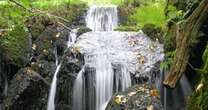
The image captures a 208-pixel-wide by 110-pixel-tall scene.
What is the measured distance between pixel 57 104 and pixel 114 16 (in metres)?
5.10

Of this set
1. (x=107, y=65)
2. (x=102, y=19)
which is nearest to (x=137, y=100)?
(x=107, y=65)

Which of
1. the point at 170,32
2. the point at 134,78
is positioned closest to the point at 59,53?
the point at 134,78

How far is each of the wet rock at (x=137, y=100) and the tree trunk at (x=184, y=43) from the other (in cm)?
149

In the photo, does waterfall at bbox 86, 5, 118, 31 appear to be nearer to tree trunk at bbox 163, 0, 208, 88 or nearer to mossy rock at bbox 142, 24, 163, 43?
mossy rock at bbox 142, 24, 163, 43

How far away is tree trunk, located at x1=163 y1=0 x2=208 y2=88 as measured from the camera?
4598 millimetres

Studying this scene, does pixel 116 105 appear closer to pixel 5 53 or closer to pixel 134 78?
pixel 134 78

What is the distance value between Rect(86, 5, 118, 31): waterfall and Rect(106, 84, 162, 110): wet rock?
6127mm

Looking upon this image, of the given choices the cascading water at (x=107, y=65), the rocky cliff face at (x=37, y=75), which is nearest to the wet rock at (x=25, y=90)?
the rocky cliff face at (x=37, y=75)

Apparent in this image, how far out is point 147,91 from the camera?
6578 mm

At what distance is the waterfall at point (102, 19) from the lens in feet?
41.3

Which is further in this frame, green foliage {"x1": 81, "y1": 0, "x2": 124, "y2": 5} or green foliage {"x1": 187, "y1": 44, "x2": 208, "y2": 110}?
green foliage {"x1": 81, "y1": 0, "x2": 124, "y2": 5}

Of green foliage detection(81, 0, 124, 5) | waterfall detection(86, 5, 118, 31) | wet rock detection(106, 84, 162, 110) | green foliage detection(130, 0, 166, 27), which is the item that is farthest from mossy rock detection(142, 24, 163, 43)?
green foliage detection(81, 0, 124, 5)

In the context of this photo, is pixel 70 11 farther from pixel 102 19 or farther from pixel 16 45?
pixel 16 45

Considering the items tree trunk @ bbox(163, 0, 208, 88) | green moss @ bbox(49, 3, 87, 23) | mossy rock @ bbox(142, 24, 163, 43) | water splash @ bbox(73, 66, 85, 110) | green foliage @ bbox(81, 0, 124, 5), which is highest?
green foliage @ bbox(81, 0, 124, 5)
